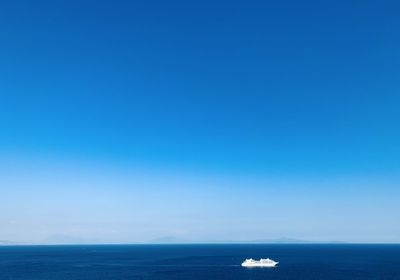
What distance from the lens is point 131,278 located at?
123500 millimetres

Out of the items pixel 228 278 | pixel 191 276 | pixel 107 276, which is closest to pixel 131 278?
pixel 107 276

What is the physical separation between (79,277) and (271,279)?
6821cm

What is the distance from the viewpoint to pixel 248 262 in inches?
6796

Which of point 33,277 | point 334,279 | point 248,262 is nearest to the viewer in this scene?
point 334,279

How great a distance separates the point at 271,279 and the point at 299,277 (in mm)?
10236

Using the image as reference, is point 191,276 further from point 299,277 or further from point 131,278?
point 299,277

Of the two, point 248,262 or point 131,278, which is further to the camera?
point 248,262

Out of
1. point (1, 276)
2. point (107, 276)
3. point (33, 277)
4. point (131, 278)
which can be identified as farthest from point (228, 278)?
point (1, 276)

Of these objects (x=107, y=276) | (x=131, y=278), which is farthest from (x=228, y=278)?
(x=107, y=276)

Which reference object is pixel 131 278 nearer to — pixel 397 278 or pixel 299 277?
pixel 299 277

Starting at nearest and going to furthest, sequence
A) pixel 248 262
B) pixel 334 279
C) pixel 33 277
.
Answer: pixel 334 279, pixel 33 277, pixel 248 262

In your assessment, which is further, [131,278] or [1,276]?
[1,276]

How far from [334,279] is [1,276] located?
120m

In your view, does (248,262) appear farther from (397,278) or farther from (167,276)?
(397,278)
